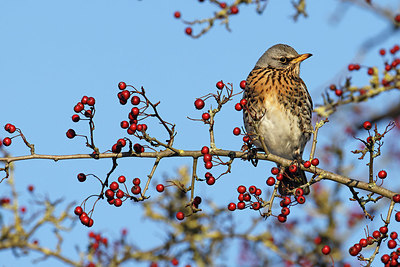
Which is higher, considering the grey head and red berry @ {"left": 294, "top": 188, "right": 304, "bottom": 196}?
the grey head

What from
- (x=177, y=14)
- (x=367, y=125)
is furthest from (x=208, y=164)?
(x=177, y=14)

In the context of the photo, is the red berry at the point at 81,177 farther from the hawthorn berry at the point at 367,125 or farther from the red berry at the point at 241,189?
the hawthorn berry at the point at 367,125

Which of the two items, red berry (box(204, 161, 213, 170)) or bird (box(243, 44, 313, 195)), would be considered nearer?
red berry (box(204, 161, 213, 170))

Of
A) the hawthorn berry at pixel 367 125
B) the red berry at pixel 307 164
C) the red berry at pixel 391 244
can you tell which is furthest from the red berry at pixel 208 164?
the red berry at pixel 391 244

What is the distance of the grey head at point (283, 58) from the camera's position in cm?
592

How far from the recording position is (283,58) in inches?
236

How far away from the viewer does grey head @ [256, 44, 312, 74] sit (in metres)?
5.92

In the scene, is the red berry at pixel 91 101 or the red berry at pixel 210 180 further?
the red berry at pixel 210 180

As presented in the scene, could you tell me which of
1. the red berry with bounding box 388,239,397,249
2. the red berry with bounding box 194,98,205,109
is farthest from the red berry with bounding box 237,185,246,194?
the red berry with bounding box 388,239,397,249

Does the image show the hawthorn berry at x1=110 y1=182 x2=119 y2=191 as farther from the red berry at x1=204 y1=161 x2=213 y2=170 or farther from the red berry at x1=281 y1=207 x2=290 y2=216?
the red berry at x1=281 y1=207 x2=290 y2=216

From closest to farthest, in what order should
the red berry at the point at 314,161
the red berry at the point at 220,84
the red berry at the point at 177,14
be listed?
the red berry at the point at 220,84 → the red berry at the point at 314,161 → the red berry at the point at 177,14

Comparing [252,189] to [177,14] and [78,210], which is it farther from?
[177,14]

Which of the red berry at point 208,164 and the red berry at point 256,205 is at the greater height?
the red berry at point 208,164

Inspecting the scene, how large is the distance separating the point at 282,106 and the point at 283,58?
746 millimetres
